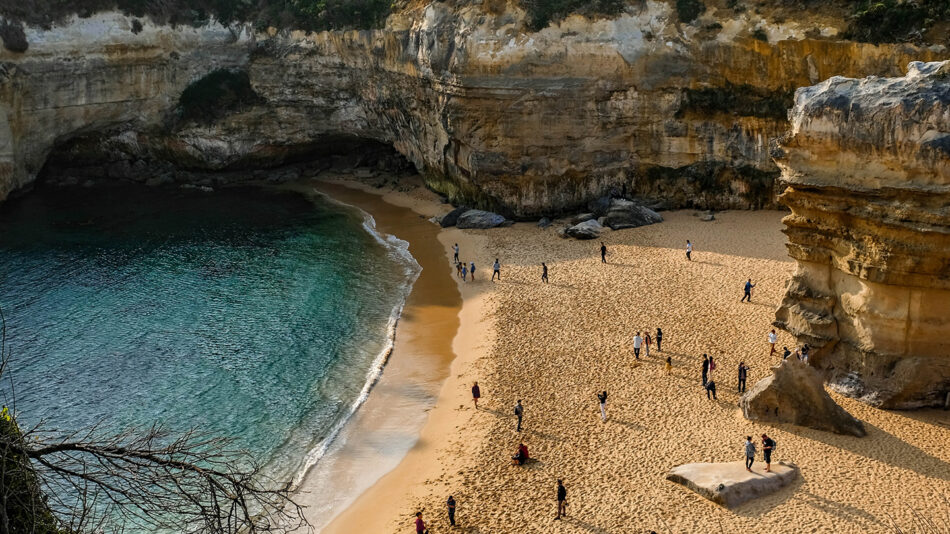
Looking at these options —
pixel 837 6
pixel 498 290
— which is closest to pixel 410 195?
pixel 498 290

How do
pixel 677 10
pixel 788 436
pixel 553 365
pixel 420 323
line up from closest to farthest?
pixel 788 436 < pixel 553 365 < pixel 420 323 < pixel 677 10

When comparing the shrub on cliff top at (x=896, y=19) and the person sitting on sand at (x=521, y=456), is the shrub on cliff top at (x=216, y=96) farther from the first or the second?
the person sitting on sand at (x=521, y=456)

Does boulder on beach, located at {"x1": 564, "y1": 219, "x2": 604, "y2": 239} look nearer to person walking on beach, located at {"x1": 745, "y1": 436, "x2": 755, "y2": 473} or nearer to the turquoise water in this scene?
the turquoise water

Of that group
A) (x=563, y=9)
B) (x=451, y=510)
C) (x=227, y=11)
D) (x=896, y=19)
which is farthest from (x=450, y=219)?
(x=451, y=510)

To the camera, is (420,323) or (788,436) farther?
(420,323)

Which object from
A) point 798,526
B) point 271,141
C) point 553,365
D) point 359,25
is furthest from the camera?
point 271,141

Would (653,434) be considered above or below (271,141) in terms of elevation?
below

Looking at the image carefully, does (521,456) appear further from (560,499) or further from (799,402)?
(799,402)

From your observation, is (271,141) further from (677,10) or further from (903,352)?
(903,352)
